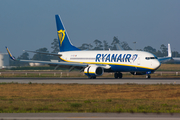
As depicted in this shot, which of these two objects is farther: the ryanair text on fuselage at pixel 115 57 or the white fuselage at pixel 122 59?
the ryanair text on fuselage at pixel 115 57

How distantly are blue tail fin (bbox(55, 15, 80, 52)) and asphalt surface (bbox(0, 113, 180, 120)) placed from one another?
4203cm

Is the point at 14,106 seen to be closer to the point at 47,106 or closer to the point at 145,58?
the point at 47,106

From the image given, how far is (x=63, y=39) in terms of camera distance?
57.5m

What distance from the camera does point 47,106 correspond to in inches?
730

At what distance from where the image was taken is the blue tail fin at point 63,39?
188ft

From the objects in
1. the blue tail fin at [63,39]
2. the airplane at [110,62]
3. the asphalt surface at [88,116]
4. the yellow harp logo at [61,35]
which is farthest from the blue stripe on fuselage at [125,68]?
the asphalt surface at [88,116]

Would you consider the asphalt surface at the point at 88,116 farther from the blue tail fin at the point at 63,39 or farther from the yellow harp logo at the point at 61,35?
the yellow harp logo at the point at 61,35

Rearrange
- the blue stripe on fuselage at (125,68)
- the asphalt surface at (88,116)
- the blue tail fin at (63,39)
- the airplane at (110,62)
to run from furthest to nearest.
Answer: the blue tail fin at (63,39), the blue stripe on fuselage at (125,68), the airplane at (110,62), the asphalt surface at (88,116)

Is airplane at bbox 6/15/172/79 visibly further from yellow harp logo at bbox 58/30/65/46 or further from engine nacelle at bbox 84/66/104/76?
yellow harp logo at bbox 58/30/65/46

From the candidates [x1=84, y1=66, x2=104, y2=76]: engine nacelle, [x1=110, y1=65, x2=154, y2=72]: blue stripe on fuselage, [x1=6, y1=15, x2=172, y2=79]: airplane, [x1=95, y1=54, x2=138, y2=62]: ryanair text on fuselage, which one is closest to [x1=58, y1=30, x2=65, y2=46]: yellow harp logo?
[x1=6, y1=15, x2=172, y2=79]: airplane

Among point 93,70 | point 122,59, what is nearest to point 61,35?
point 93,70

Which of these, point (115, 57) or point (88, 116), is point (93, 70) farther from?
point (88, 116)

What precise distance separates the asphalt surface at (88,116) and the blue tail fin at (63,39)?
4203 centimetres

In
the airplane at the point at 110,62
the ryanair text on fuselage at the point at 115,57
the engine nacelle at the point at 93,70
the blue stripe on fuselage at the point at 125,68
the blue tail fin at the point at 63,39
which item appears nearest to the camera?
the airplane at the point at 110,62
